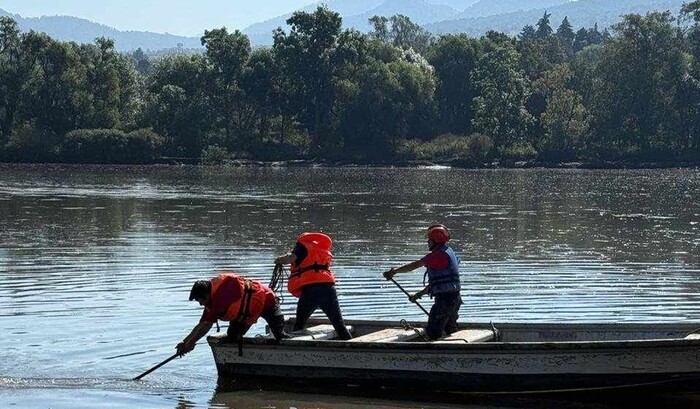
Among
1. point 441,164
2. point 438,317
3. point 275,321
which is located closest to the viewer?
point 275,321

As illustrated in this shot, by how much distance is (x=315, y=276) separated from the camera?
17469 mm

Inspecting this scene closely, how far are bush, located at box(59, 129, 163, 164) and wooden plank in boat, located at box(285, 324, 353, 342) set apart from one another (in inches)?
4002

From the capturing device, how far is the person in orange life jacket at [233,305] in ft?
54.2

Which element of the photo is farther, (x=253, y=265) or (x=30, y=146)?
(x=30, y=146)

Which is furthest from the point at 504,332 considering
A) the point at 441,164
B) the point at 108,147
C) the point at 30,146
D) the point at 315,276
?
the point at 30,146

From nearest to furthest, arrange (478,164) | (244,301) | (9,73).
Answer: (244,301), (478,164), (9,73)

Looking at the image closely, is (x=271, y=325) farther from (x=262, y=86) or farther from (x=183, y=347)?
(x=262, y=86)

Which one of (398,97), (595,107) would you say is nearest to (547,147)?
(595,107)

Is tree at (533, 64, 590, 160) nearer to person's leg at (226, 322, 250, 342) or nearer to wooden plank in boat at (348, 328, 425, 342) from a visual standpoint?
wooden plank in boat at (348, 328, 425, 342)

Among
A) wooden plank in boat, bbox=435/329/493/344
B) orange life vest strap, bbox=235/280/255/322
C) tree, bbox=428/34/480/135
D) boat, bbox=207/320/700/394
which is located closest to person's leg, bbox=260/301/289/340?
boat, bbox=207/320/700/394

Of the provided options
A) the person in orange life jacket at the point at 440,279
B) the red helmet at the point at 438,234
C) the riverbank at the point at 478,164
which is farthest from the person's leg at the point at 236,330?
the riverbank at the point at 478,164

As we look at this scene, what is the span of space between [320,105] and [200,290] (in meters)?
108

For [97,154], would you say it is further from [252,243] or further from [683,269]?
[683,269]

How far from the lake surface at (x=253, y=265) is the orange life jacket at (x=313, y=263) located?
1.61 meters
